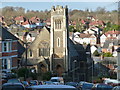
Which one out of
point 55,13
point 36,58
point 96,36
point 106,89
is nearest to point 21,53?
point 36,58

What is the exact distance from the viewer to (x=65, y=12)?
12.8m

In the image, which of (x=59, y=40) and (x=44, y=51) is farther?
(x=59, y=40)

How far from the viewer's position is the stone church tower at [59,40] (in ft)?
42.4

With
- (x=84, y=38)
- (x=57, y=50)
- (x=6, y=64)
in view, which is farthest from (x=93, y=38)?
(x=6, y=64)

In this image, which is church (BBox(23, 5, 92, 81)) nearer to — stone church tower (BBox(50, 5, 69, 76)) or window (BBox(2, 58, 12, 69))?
stone church tower (BBox(50, 5, 69, 76))

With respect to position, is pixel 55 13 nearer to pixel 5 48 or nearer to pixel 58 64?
pixel 58 64

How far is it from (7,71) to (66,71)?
21.7 feet

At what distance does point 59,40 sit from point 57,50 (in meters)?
0.49

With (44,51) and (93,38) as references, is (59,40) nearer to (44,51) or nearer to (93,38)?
(44,51)

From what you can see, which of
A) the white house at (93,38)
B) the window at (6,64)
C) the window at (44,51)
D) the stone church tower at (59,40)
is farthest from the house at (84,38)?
the window at (6,64)

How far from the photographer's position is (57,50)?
45.8 feet

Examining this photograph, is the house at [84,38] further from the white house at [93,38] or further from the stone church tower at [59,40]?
the stone church tower at [59,40]

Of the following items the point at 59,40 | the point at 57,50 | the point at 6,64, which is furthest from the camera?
the point at 59,40

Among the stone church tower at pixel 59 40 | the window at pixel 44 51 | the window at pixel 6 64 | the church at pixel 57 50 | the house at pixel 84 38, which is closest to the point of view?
the window at pixel 6 64
